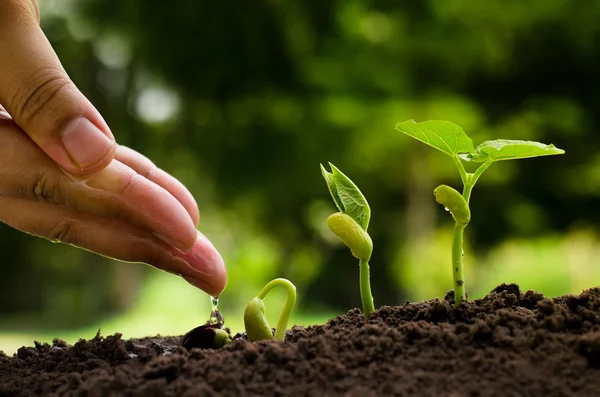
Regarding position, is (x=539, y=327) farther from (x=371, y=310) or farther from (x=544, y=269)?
(x=544, y=269)

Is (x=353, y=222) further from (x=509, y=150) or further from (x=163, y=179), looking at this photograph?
(x=163, y=179)

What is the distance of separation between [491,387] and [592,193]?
678 cm

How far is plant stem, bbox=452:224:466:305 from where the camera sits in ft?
2.75

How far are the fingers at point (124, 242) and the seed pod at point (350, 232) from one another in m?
0.30

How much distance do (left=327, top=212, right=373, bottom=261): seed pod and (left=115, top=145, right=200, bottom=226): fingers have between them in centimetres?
41

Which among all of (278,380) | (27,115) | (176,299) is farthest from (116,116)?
(278,380)

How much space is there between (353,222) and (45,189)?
1.53ft

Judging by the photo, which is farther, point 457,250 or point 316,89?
point 316,89

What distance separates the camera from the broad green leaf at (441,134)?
0.81m

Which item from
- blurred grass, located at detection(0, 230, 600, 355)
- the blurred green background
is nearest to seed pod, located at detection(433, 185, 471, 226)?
the blurred green background

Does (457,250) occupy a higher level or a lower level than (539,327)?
higher

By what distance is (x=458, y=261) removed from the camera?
85 centimetres

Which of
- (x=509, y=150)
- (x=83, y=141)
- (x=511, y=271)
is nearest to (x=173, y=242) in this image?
(x=83, y=141)

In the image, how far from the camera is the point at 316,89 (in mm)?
5750
